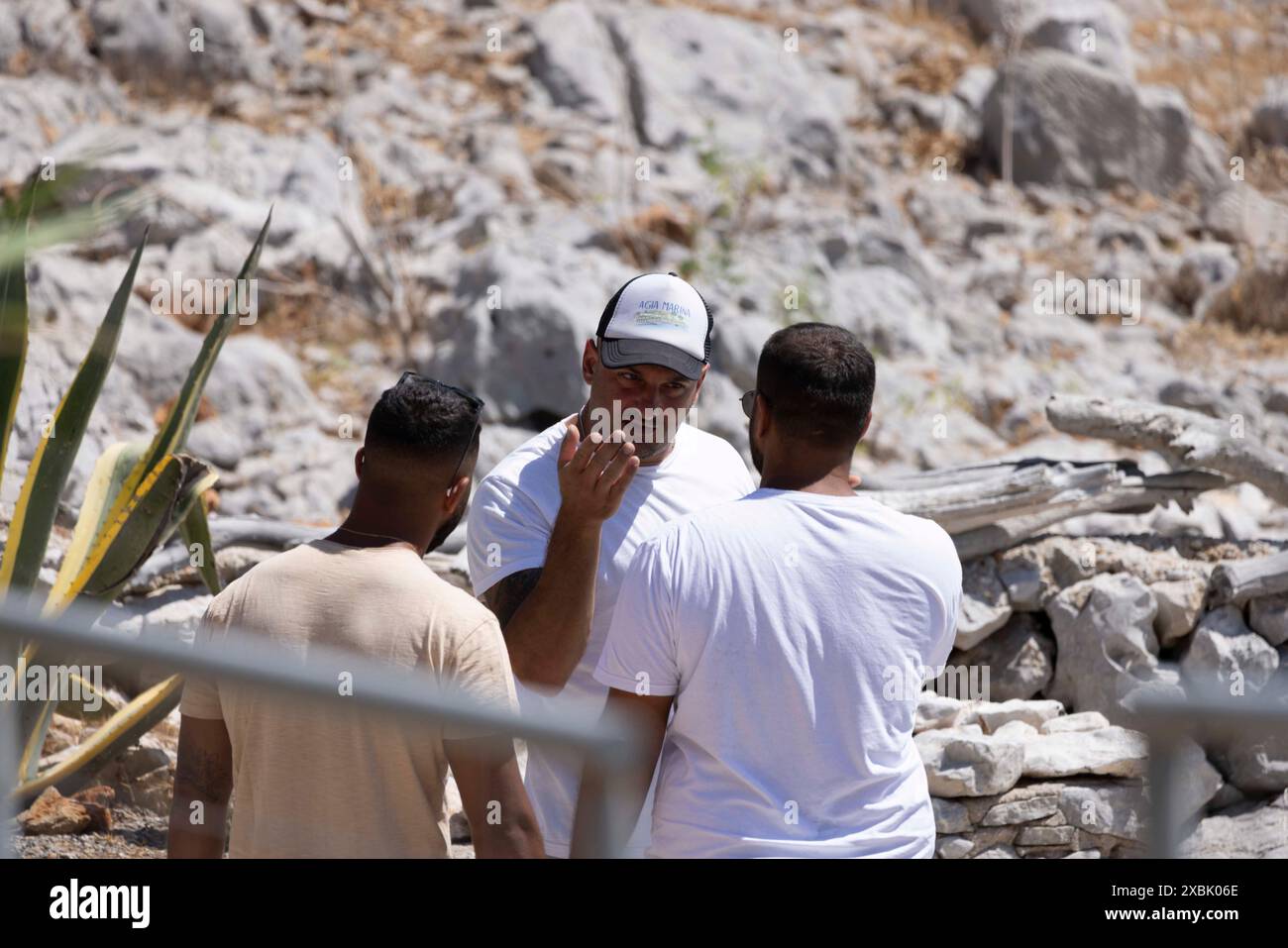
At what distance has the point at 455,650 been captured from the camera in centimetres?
214

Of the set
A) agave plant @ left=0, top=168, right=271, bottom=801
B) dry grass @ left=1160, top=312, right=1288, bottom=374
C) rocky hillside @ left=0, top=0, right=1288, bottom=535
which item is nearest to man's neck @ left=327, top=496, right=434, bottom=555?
agave plant @ left=0, top=168, right=271, bottom=801

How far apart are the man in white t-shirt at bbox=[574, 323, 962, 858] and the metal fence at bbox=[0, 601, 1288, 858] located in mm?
540

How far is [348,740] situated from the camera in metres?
2.13

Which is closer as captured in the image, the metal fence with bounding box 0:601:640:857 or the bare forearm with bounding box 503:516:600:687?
the metal fence with bounding box 0:601:640:857

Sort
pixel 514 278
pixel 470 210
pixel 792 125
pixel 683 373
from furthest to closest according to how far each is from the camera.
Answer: pixel 792 125 < pixel 470 210 < pixel 514 278 < pixel 683 373

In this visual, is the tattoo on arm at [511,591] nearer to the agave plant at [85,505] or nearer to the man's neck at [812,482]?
the man's neck at [812,482]

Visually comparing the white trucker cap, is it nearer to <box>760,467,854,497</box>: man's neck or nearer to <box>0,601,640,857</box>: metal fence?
<box>760,467,854,497</box>: man's neck

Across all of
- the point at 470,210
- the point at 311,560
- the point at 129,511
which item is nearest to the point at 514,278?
the point at 470,210

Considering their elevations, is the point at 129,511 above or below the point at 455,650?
above

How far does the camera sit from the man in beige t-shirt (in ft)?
7.00

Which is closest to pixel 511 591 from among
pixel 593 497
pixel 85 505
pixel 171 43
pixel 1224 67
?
pixel 593 497

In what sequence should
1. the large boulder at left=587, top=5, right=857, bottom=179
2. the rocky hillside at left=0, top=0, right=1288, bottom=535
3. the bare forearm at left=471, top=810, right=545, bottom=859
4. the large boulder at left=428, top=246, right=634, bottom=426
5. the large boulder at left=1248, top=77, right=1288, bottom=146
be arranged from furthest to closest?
the large boulder at left=1248, top=77, right=1288, bottom=146, the large boulder at left=587, top=5, right=857, bottom=179, the rocky hillside at left=0, top=0, right=1288, bottom=535, the large boulder at left=428, top=246, right=634, bottom=426, the bare forearm at left=471, top=810, right=545, bottom=859
